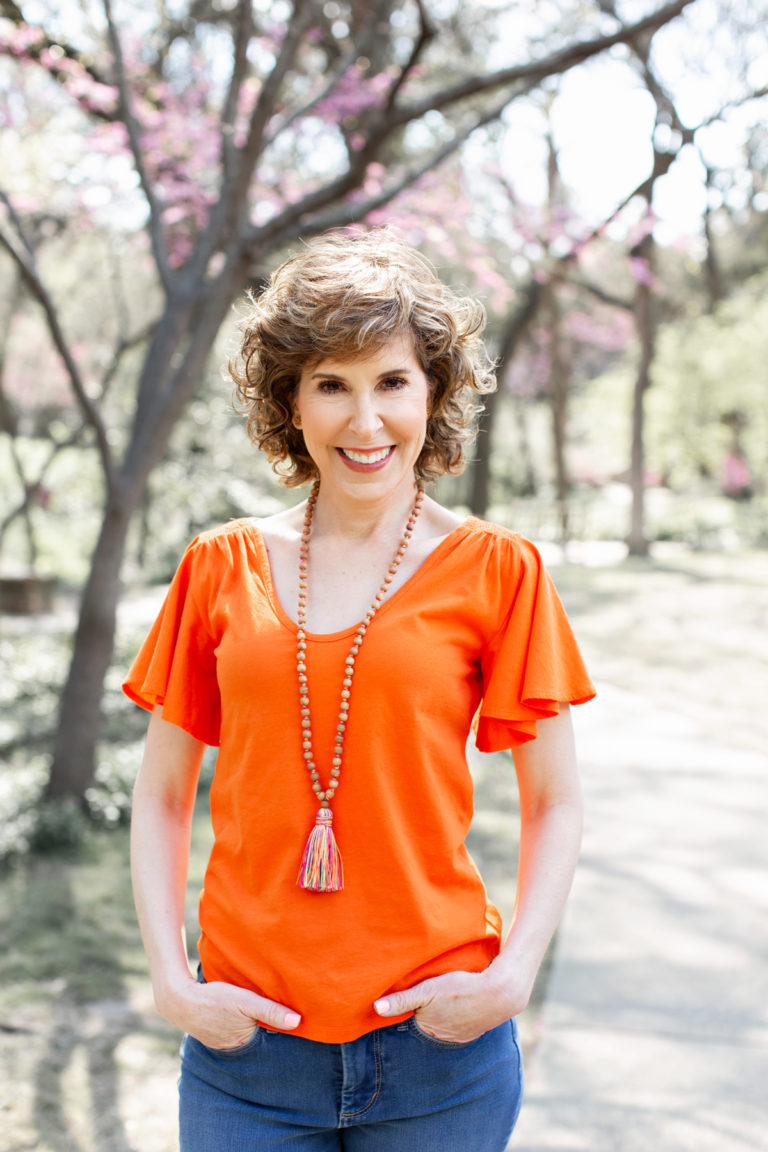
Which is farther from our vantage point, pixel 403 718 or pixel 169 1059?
pixel 169 1059

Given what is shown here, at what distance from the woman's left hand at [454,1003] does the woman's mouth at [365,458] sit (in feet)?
2.25

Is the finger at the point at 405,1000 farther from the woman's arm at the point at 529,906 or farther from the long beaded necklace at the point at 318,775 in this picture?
the long beaded necklace at the point at 318,775

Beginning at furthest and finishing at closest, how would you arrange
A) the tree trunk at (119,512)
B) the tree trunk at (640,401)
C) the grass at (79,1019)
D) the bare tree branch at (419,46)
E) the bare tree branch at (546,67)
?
the tree trunk at (640,401)
the tree trunk at (119,512)
the bare tree branch at (419,46)
the bare tree branch at (546,67)
the grass at (79,1019)

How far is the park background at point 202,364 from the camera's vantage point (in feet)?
13.1

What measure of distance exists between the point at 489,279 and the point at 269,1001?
686 cm

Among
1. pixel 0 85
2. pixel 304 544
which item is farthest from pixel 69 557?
pixel 304 544

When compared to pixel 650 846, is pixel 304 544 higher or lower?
higher

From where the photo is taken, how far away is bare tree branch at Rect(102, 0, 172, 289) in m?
4.45

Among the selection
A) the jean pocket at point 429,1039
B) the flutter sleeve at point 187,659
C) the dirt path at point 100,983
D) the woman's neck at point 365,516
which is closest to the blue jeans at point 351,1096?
the jean pocket at point 429,1039

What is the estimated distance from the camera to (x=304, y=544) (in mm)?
1574

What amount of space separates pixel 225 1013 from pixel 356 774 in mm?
347

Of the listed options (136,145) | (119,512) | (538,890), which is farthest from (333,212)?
(538,890)

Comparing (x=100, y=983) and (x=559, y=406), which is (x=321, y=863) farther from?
(x=559, y=406)

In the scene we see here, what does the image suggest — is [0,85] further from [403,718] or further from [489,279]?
[403,718]
